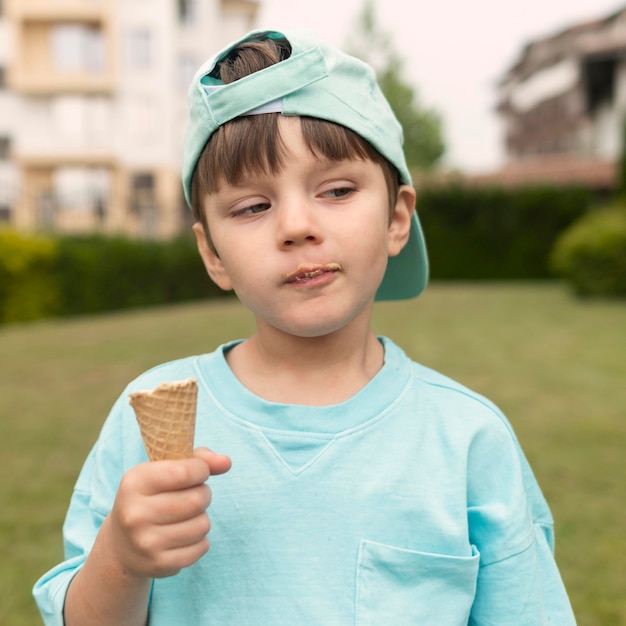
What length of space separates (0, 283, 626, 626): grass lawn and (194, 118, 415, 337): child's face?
2.39 metres

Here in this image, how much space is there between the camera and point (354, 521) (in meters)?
1.42

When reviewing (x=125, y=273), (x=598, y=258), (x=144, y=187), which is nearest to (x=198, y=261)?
(x=125, y=273)

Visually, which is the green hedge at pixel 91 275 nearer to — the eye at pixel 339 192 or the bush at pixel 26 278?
the bush at pixel 26 278

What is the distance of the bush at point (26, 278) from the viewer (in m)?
14.8

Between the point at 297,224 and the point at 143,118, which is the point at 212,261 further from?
the point at 143,118

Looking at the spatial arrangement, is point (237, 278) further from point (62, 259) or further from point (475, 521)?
point (62, 259)

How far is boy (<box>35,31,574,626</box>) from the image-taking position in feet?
4.64

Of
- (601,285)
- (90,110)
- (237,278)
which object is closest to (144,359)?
(237,278)

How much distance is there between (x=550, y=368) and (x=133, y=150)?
93.8 feet

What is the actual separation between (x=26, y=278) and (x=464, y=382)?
34.7 ft

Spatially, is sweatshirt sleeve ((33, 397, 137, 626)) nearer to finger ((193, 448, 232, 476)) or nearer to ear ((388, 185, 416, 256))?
finger ((193, 448, 232, 476))

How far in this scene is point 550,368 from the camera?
8.54 meters

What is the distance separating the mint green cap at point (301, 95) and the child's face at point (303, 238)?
0.05 metres

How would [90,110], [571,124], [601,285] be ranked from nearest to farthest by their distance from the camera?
[601,285] → [90,110] → [571,124]
